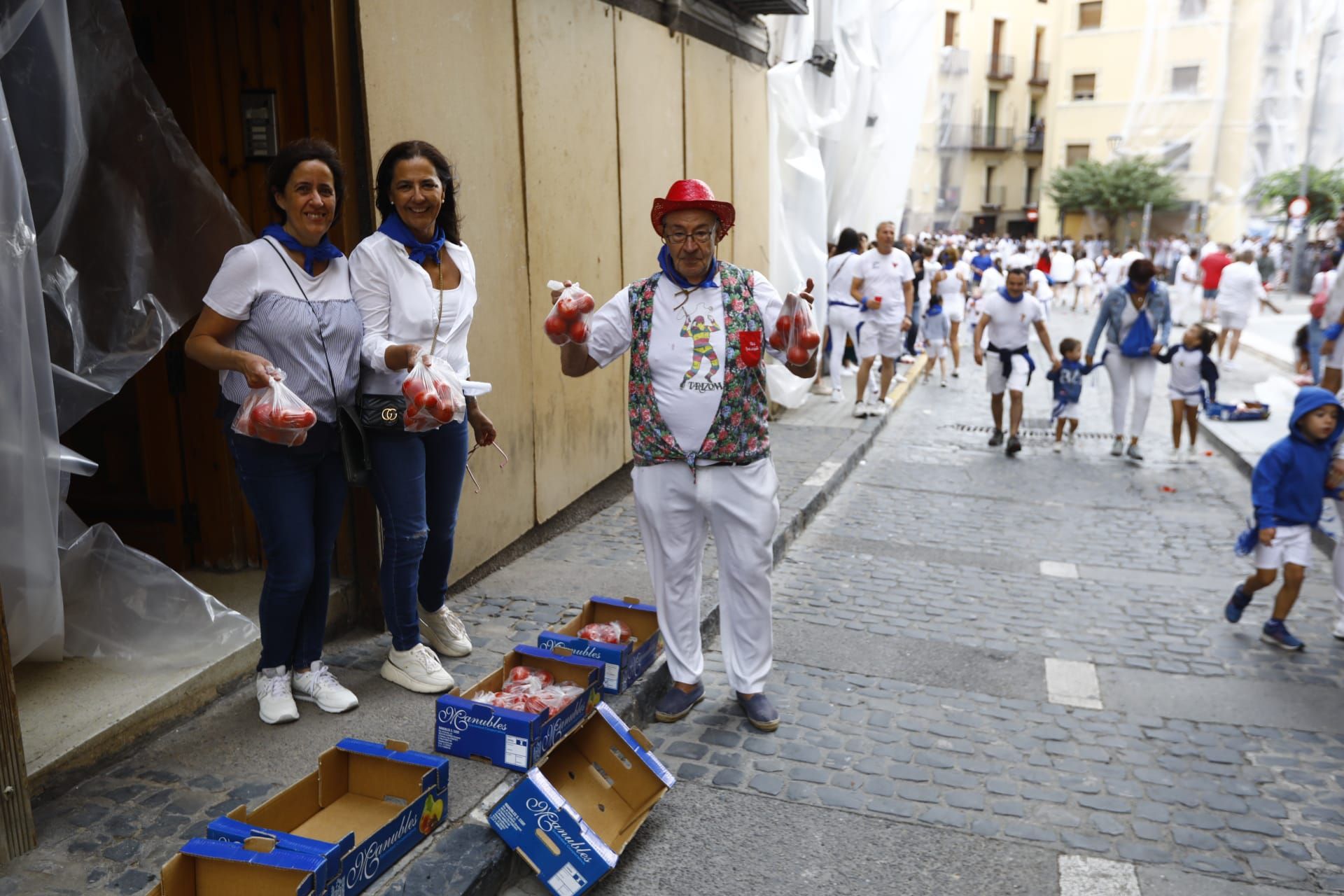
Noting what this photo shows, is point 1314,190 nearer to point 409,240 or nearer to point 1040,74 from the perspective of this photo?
point 1040,74

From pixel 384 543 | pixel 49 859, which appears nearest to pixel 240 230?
pixel 384 543

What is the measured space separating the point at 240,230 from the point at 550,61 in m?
2.66

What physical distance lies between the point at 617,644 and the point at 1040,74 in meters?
57.4

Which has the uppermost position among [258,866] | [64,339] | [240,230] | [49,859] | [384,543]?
[240,230]

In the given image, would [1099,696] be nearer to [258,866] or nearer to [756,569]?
[756,569]

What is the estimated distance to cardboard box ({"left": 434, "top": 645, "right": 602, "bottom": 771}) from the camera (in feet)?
11.4

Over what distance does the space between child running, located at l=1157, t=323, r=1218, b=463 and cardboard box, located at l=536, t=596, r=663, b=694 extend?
6824 millimetres

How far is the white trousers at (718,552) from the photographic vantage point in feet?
13.0

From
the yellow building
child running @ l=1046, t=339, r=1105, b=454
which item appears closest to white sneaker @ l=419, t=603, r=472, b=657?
child running @ l=1046, t=339, r=1105, b=454

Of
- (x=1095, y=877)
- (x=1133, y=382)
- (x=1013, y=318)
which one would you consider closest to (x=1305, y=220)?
(x=1133, y=382)

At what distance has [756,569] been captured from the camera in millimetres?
4059

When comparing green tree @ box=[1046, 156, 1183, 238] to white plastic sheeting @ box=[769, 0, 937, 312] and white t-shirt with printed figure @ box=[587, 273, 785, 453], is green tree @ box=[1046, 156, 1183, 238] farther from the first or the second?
white t-shirt with printed figure @ box=[587, 273, 785, 453]

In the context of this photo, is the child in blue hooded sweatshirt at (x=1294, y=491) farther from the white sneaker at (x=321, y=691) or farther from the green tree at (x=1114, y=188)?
the green tree at (x=1114, y=188)

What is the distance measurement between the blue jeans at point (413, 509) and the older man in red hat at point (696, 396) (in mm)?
586
